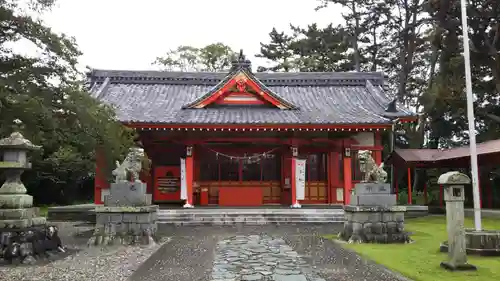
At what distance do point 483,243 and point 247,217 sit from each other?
7.57 metres

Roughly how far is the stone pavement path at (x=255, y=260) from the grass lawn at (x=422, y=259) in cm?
38

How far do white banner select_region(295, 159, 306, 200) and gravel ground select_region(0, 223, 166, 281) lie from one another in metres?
7.82

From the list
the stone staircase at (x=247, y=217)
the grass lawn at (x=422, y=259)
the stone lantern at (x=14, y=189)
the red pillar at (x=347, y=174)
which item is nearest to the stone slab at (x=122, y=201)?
the stone lantern at (x=14, y=189)

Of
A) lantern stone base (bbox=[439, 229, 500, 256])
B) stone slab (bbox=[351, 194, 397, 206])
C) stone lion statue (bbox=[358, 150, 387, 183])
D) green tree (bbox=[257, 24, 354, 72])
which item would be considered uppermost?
green tree (bbox=[257, 24, 354, 72])

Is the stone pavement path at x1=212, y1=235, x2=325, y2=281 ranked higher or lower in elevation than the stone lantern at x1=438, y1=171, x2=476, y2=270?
lower

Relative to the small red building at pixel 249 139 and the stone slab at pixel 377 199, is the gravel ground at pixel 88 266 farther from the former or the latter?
the small red building at pixel 249 139

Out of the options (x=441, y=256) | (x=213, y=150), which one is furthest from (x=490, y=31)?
(x=441, y=256)

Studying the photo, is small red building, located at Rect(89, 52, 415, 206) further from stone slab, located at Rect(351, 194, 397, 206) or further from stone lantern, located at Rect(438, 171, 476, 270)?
stone lantern, located at Rect(438, 171, 476, 270)

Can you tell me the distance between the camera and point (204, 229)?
1328cm

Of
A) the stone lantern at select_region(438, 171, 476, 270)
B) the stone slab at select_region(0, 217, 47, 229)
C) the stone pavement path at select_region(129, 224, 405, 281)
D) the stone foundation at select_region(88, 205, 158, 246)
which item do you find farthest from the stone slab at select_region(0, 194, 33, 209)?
the stone lantern at select_region(438, 171, 476, 270)

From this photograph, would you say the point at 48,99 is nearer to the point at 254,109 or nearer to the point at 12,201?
the point at 12,201

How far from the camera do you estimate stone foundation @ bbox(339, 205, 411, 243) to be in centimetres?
1048

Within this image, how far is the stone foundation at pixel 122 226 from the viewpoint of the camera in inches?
400

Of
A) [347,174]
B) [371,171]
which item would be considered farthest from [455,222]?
[347,174]
